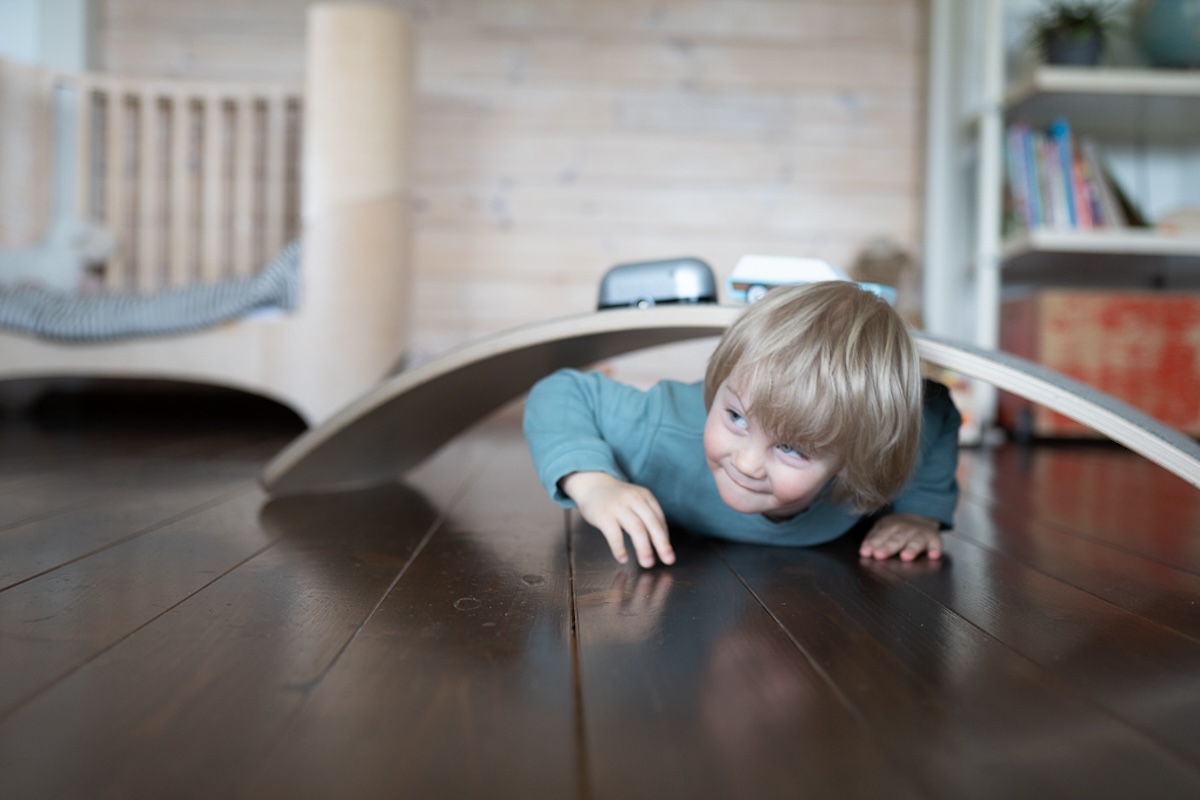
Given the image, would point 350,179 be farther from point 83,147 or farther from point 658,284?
point 658,284

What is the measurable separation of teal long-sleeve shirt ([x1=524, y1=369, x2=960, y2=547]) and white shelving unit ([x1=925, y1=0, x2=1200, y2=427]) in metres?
1.28

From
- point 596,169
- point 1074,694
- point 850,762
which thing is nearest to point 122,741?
point 850,762

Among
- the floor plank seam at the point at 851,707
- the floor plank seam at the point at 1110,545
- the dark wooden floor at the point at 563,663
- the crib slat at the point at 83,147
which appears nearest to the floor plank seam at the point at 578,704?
the dark wooden floor at the point at 563,663

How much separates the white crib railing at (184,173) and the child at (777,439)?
1.71 metres

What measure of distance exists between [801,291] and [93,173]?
2259 millimetres

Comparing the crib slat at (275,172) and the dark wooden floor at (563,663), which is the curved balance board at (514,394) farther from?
the crib slat at (275,172)

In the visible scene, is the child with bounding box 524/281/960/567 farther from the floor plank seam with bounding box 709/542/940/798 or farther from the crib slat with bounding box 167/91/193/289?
the crib slat with bounding box 167/91/193/289

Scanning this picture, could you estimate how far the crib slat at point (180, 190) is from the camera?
2250 millimetres

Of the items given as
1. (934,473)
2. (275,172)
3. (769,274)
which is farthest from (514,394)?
(275,172)

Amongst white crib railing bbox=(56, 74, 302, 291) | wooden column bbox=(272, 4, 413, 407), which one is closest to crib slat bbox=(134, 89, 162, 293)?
white crib railing bbox=(56, 74, 302, 291)

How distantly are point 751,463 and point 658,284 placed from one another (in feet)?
1.05

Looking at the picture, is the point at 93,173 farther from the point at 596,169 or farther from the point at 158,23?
the point at 596,169

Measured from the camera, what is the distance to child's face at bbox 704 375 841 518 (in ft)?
2.21

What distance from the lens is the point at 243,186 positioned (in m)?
2.29
